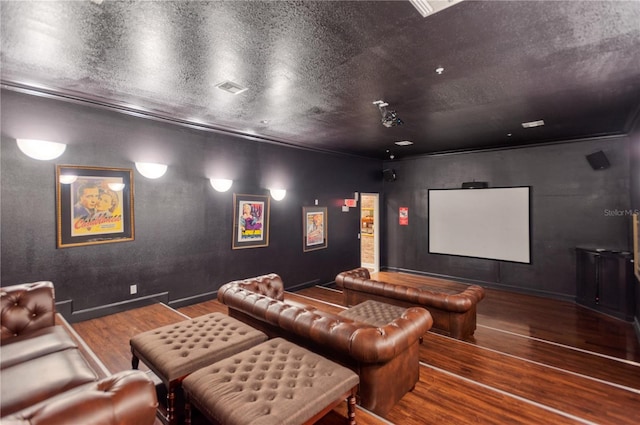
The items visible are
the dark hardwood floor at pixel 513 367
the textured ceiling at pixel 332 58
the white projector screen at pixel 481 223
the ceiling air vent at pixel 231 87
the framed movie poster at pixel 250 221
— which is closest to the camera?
the textured ceiling at pixel 332 58

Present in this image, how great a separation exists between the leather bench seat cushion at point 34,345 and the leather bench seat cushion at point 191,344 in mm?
A: 494

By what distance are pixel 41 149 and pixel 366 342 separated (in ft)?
12.9

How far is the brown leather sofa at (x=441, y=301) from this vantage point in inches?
156

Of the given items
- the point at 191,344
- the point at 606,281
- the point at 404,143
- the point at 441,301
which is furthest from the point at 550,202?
the point at 191,344

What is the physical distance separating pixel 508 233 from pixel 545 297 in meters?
1.39

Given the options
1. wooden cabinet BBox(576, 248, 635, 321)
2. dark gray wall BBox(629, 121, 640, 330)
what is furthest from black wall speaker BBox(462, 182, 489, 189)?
dark gray wall BBox(629, 121, 640, 330)

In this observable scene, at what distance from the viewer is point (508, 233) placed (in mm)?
6570

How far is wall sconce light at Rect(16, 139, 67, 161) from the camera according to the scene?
3.30m

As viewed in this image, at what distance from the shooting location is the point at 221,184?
502 centimetres

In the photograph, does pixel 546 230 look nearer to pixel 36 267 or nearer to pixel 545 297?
pixel 545 297

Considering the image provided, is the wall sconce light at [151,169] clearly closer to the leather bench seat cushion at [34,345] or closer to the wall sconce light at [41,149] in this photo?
the wall sconce light at [41,149]

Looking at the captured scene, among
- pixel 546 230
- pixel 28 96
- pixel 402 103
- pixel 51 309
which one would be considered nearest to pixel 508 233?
pixel 546 230

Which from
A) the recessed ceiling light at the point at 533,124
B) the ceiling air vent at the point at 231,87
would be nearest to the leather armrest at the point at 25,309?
the ceiling air vent at the point at 231,87

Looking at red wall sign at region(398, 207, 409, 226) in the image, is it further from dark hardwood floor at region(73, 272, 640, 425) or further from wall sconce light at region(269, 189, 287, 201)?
wall sconce light at region(269, 189, 287, 201)
